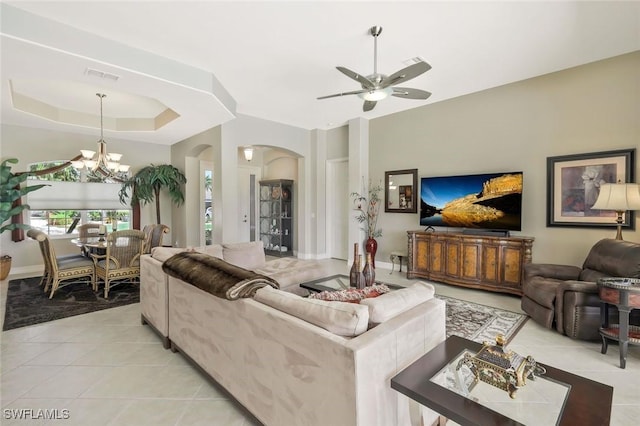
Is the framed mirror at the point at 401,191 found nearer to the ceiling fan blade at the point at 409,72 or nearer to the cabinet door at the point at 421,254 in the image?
the cabinet door at the point at 421,254

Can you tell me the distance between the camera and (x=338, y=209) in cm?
715

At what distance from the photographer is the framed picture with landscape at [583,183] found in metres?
3.64

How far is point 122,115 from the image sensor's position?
5.94 meters

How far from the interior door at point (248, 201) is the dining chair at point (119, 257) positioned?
11.3 ft

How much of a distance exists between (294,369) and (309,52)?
3406 millimetres

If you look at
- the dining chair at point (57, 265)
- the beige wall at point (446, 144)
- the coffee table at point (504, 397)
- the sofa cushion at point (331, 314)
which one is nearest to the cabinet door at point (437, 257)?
the beige wall at point (446, 144)

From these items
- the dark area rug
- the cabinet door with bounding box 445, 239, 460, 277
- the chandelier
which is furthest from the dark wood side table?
the chandelier

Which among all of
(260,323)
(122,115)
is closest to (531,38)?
(260,323)

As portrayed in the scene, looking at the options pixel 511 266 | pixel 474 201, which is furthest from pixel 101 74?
pixel 511 266

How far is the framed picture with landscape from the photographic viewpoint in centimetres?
364

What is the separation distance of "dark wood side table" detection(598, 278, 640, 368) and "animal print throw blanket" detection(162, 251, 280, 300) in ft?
9.10

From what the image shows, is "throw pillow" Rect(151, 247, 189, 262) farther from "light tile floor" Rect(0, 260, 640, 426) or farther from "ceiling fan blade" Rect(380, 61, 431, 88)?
"ceiling fan blade" Rect(380, 61, 431, 88)

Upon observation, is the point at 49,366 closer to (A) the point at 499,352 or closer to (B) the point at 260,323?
(B) the point at 260,323

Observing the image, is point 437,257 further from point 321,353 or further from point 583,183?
point 321,353
